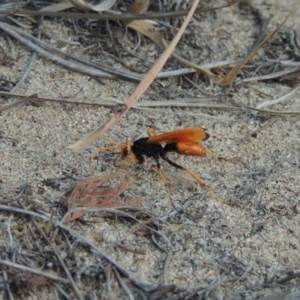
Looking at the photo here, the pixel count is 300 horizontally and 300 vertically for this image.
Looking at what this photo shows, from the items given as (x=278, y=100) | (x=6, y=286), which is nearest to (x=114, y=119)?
(x=6, y=286)

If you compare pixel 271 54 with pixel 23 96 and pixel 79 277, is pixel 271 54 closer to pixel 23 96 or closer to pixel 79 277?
pixel 23 96

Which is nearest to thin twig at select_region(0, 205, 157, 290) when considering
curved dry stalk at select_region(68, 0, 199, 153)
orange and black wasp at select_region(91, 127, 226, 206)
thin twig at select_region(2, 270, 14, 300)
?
thin twig at select_region(2, 270, 14, 300)

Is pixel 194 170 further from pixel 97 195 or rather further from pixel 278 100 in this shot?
pixel 278 100

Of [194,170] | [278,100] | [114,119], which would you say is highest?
[114,119]

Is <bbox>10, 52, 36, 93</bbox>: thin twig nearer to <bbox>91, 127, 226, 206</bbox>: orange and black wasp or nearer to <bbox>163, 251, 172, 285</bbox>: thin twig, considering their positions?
<bbox>91, 127, 226, 206</bbox>: orange and black wasp

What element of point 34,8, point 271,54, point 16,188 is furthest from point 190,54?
point 16,188
